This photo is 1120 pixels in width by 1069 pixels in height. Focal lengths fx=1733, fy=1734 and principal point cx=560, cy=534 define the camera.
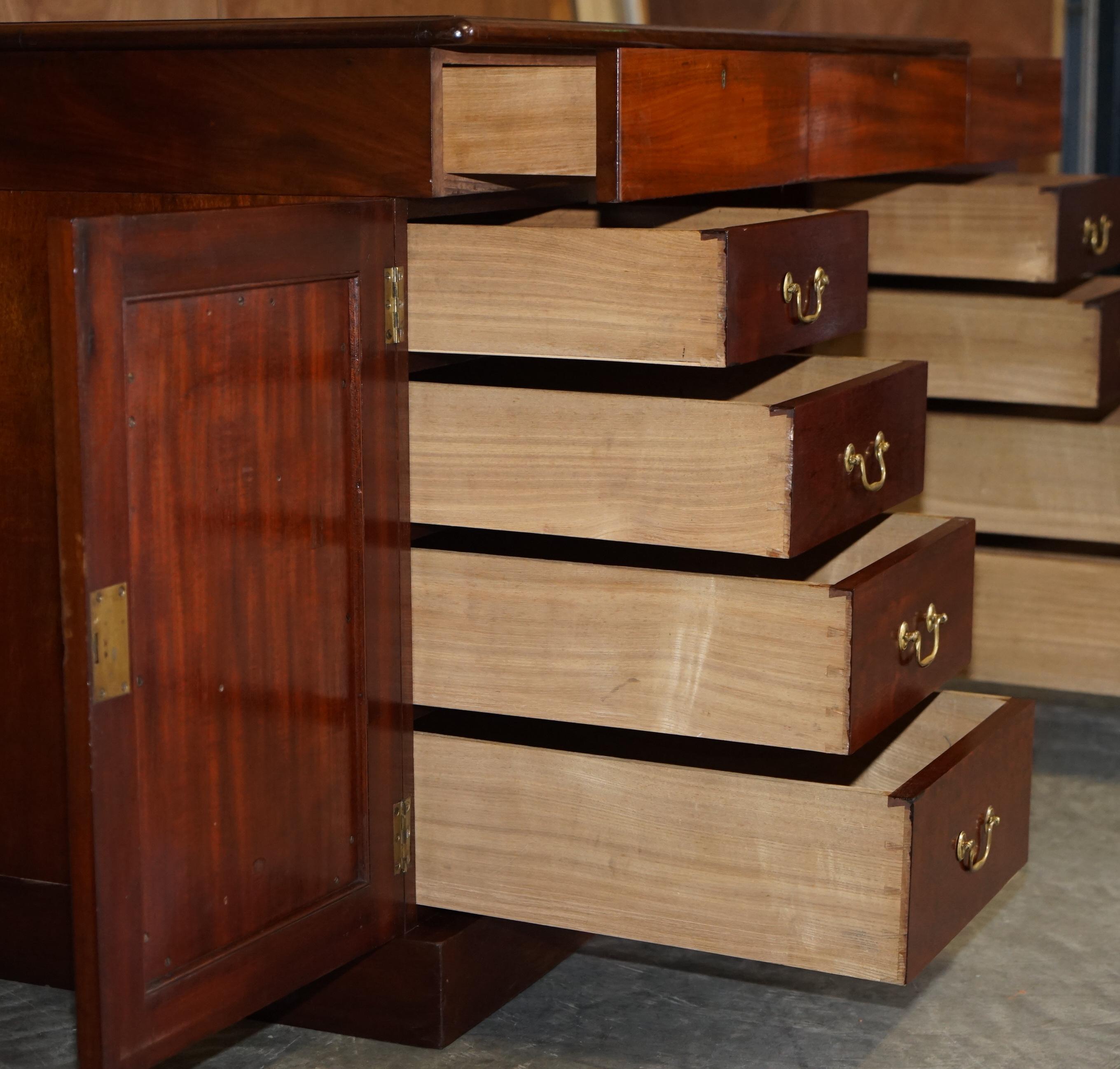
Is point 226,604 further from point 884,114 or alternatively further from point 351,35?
point 884,114

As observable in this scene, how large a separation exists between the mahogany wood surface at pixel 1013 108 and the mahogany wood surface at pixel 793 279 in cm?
84

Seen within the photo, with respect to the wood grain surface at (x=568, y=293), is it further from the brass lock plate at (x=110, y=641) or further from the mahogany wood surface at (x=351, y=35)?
the brass lock plate at (x=110, y=641)

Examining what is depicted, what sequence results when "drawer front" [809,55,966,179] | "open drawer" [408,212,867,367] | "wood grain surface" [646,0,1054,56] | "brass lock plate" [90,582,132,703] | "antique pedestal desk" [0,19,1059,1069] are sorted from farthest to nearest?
1. "wood grain surface" [646,0,1054,56]
2. "drawer front" [809,55,966,179]
3. "open drawer" [408,212,867,367]
4. "antique pedestal desk" [0,19,1059,1069]
5. "brass lock plate" [90,582,132,703]

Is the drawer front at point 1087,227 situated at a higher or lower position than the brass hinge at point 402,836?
higher

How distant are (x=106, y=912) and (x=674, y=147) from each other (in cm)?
82

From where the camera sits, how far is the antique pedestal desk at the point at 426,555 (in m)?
1.37

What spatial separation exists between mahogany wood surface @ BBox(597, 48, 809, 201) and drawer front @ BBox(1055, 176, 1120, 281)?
684 millimetres

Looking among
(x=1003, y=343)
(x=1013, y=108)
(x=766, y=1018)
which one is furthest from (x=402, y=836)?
(x=1013, y=108)

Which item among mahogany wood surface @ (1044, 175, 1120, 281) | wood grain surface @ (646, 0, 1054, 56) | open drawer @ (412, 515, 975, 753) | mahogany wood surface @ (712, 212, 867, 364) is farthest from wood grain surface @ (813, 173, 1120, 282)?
open drawer @ (412, 515, 975, 753)

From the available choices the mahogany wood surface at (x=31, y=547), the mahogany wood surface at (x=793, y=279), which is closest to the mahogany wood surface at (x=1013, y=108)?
the mahogany wood surface at (x=793, y=279)

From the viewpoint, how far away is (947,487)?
2.55 metres

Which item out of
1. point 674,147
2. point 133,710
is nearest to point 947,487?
point 674,147

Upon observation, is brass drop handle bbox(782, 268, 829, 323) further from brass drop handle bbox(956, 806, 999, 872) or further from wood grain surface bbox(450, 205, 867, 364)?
brass drop handle bbox(956, 806, 999, 872)

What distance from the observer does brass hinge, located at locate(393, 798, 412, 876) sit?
1652mm
